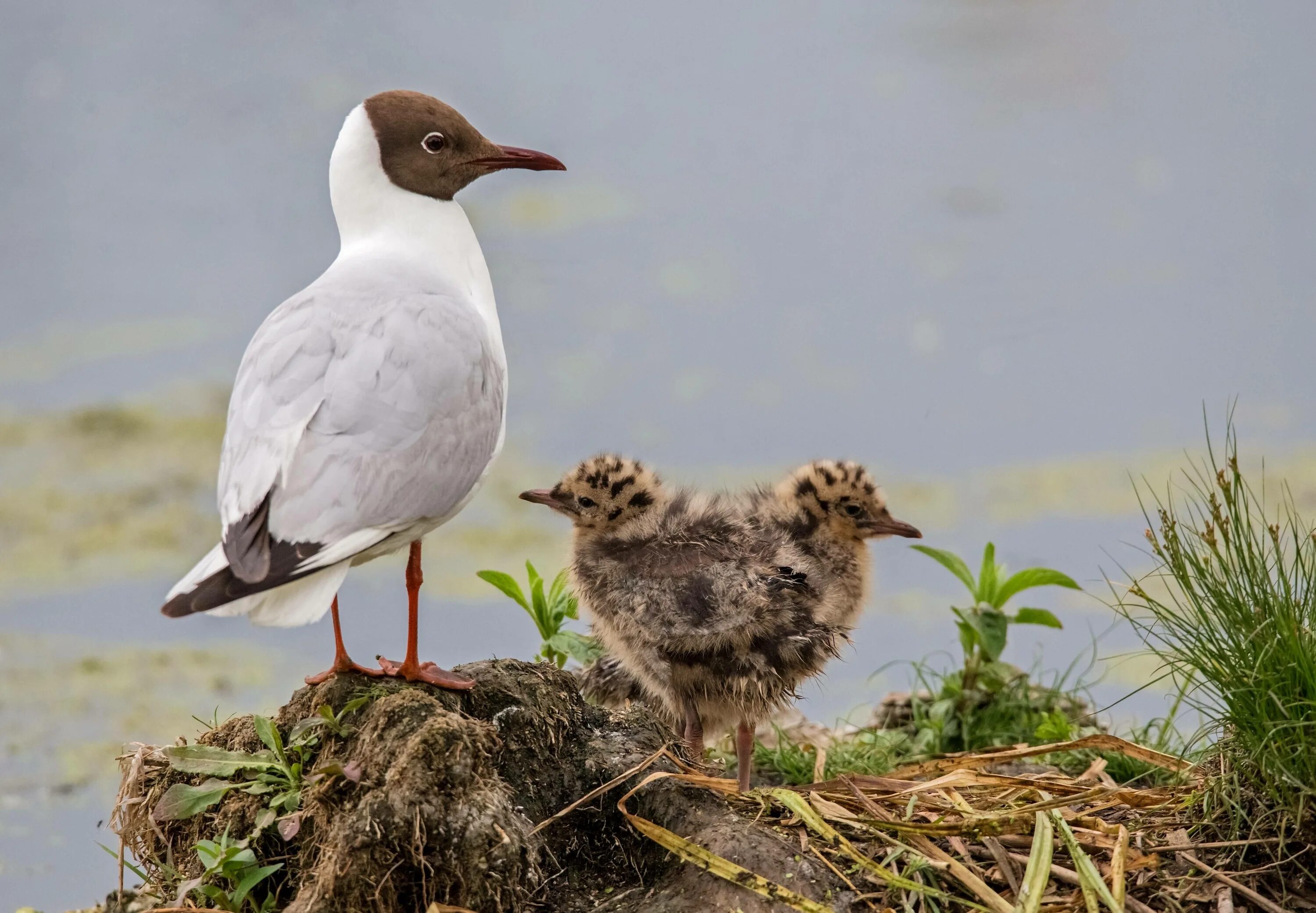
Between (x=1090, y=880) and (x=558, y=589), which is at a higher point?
(x=558, y=589)

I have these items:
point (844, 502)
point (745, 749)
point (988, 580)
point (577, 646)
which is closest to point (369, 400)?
point (577, 646)

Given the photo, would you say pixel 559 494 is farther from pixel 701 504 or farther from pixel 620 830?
pixel 620 830

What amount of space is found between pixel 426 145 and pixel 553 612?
1.49 metres

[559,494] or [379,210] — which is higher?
[379,210]

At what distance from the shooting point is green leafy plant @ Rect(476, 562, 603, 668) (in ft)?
14.0

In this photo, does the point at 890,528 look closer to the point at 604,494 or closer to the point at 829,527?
the point at 829,527

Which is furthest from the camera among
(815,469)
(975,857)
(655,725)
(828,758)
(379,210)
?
(828,758)

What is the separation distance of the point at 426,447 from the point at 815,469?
1.52m

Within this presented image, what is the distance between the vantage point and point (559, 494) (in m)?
4.10

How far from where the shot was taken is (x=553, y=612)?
434 centimetres

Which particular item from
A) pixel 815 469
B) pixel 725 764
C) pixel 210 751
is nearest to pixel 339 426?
pixel 210 751

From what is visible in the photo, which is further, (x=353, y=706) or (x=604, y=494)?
(x=604, y=494)

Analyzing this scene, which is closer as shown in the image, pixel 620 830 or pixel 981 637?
pixel 620 830

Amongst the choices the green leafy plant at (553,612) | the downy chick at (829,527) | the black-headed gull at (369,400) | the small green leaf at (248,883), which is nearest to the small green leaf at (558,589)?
the green leafy plant at (553,612)
